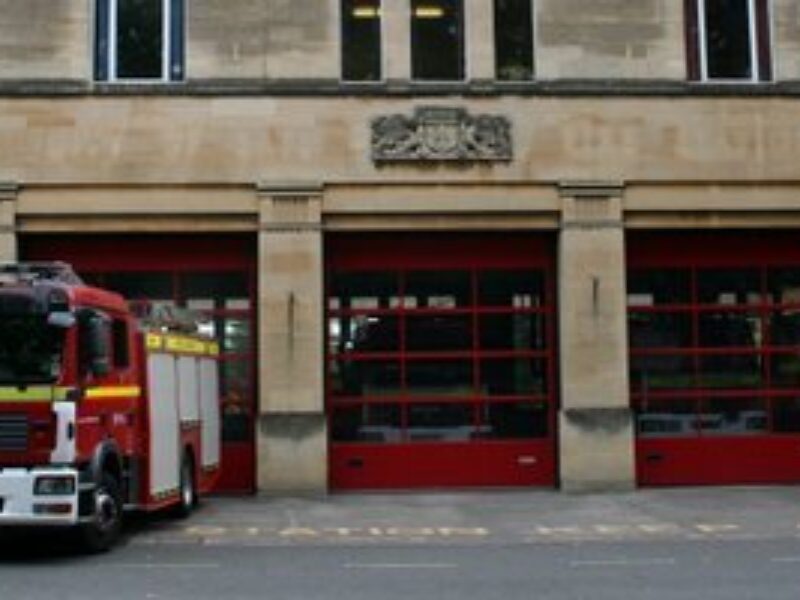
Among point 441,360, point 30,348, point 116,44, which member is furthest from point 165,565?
point 116,44

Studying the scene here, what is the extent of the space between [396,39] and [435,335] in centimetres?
477

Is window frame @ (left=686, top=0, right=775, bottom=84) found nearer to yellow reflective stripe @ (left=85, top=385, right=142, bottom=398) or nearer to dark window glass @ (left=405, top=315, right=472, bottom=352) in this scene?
dark window glass @ (left=405, top=315, right=472, bottom=352)

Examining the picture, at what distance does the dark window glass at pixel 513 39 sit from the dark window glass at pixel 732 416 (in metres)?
6.13

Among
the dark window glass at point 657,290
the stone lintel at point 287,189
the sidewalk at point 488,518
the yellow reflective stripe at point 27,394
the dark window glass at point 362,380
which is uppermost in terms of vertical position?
the stone lintel at point 287,189

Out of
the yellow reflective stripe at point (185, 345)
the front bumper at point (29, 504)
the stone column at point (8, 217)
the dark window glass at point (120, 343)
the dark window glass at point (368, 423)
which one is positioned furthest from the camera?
the dark window glass at point (368, 423)

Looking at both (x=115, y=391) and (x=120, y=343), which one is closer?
(x=115, y=391)

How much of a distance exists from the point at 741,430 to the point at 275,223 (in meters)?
8.24

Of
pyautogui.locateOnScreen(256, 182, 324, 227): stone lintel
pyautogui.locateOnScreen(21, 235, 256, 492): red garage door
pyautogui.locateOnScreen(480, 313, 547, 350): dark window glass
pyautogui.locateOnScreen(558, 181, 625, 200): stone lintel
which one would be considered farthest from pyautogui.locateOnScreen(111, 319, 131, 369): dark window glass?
pyautogui.locateOnScreen(558, 181, 625, 200): stone lintel

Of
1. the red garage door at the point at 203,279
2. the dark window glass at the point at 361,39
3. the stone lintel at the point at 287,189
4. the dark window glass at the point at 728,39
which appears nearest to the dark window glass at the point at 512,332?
the stone lintel at the point at 287,189

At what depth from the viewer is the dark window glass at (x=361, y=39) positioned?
2330 cm

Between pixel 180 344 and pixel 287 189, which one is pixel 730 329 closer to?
pixel 287 189

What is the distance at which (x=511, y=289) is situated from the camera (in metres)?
23.5

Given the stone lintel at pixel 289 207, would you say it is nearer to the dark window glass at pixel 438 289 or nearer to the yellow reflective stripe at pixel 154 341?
the dark window glass at pixel 438 289

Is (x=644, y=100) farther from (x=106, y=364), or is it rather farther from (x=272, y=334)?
(x=106, y=364)
